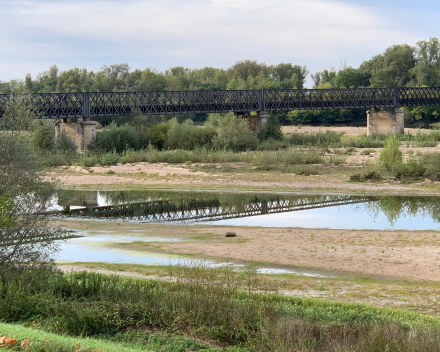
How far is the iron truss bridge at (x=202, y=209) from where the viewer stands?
1064 inches

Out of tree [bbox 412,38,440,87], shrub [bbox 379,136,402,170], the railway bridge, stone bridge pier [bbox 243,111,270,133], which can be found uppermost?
tree [bbox 412,38,440,87]

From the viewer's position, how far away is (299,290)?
1384 cm

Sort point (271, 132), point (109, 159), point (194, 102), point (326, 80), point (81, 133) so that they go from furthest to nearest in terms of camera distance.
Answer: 1. point (326, 80)
2. point (194, 102)
3. point (271, 132)
4. point (81, 133)
5. point (109, 159)

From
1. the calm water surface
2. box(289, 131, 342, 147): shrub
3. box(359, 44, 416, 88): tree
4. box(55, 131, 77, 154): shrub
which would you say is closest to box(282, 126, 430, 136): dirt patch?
box(289, 131, 342, 147): shrub

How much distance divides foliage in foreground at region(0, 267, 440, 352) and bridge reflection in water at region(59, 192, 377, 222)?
14227mm

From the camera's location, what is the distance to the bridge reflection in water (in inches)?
1078

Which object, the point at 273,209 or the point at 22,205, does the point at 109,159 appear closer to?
the point at 273,209

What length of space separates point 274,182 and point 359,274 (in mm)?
21722

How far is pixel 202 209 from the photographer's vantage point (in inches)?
1144

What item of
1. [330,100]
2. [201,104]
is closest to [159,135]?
[201,104]

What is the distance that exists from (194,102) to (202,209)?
4204cm

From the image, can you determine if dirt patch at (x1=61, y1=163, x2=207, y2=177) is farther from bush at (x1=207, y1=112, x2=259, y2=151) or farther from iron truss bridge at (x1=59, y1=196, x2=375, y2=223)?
iron truss bridge at (x1=59, y1=196, x2=375, y2=223)

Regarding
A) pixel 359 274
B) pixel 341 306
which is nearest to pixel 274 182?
pixel 359 274

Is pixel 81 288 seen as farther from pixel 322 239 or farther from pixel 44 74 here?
pixel 44 74
